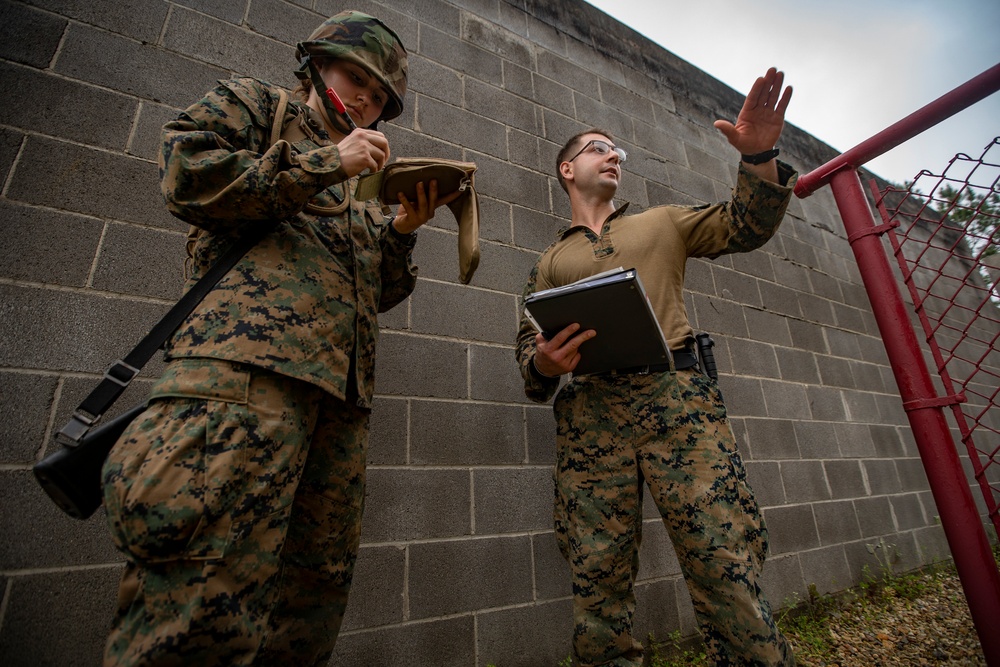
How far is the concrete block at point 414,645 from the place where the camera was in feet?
4.76

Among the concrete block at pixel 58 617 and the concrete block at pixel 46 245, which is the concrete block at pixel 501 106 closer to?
the concrete block at pixel 46 245

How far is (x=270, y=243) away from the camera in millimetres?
958

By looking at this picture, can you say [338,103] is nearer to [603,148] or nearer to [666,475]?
[603,148]

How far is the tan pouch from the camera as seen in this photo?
108cm

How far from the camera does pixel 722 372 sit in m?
2.63

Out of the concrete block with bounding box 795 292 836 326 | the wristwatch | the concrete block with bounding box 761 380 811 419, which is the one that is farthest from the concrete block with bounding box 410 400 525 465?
the concrete block with bounding box 795 292 836 326

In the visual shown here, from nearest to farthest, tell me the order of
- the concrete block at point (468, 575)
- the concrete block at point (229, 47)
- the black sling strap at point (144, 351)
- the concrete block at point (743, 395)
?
the black sling strap at point (144, 351)
the concrete block at point (468, 575)
the concrete block at point (229, 47)
the concrete block at point (743, 395)

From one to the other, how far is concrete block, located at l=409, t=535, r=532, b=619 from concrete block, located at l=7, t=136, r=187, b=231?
1.38m

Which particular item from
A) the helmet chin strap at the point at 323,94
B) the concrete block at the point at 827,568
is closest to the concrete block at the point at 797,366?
the concrete block at the point at 827,568

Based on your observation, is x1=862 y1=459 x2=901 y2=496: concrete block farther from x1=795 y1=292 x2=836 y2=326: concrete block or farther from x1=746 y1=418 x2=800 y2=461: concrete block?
x1=795 y1=292 x2=836 y2=326: concrete block

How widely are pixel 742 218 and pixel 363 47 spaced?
3.69ft

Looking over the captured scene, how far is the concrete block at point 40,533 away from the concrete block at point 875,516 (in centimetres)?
366

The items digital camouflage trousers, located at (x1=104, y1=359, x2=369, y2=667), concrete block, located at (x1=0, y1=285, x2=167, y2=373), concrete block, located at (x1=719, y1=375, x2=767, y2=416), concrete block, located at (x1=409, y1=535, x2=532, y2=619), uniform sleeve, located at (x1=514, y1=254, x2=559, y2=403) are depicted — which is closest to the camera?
digital camouflage trousers, located at (x1=104, y1=359, x2=369, y2=667)

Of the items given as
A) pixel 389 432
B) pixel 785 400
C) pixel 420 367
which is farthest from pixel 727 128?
pixel 785 400
